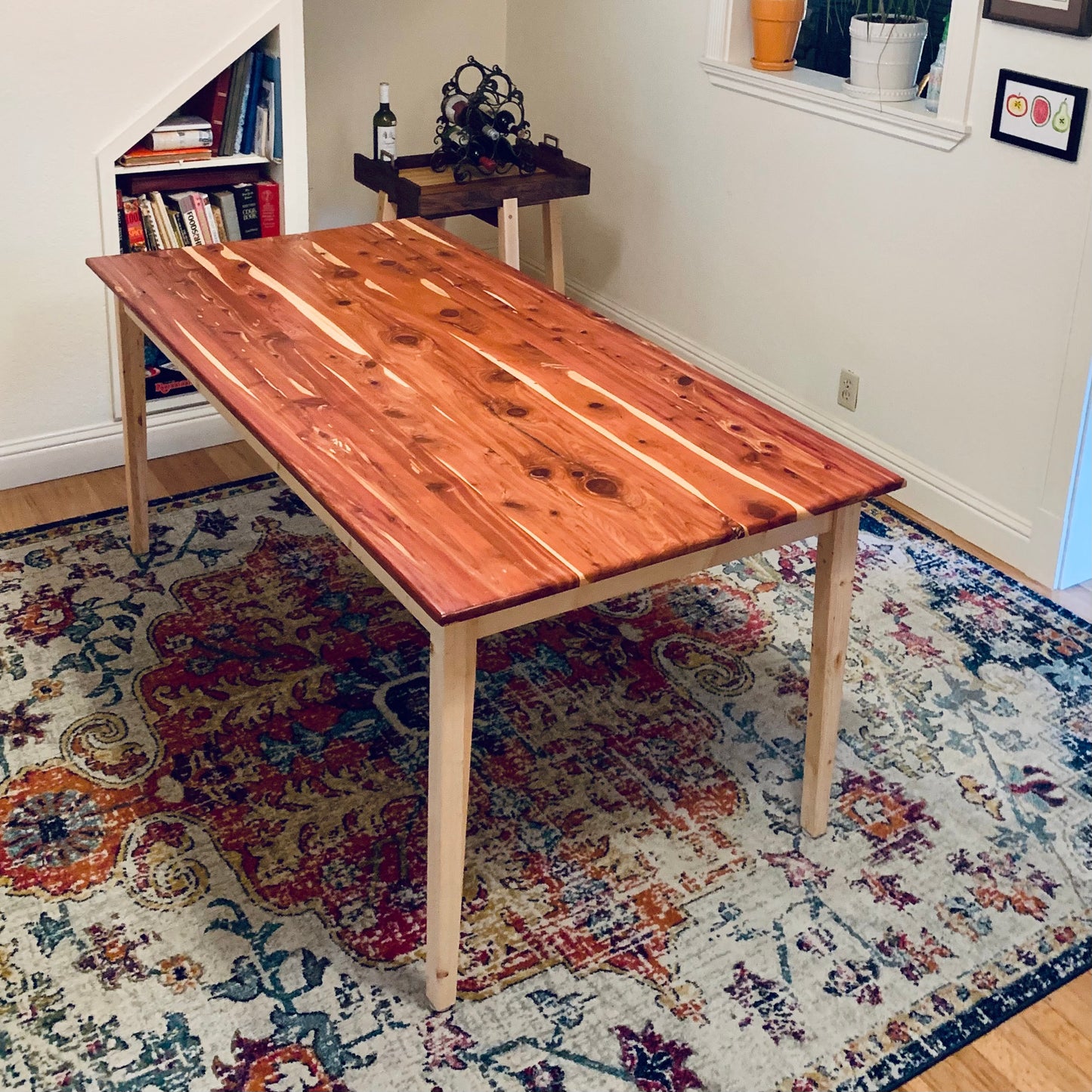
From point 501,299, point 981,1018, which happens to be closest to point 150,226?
point 501,299

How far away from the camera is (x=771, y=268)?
146 inches

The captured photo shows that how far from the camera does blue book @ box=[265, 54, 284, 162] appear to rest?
10.9 ft

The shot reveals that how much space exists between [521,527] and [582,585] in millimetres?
154

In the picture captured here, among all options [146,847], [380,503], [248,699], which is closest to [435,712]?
[380,503]

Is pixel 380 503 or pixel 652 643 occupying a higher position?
pixel 380 503

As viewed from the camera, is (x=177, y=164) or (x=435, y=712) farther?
(x=177, y=164)

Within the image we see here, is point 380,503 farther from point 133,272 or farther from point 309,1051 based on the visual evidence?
point 133,272

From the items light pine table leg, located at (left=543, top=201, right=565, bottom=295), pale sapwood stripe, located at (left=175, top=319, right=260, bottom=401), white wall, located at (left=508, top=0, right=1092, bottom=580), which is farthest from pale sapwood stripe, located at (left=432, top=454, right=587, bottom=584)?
light pine table leg, located at (left=543, top=201, right=565, bottom=295)

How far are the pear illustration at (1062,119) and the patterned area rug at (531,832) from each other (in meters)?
1.02

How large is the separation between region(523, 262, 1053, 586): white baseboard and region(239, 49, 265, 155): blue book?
4.77 ft

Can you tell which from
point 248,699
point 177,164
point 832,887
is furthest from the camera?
point 177,164

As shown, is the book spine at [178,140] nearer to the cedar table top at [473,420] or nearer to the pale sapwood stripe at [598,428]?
the cedar table top at [473,420]

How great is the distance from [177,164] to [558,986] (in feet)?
7.60

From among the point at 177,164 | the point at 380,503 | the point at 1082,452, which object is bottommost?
the point at 1082,452
